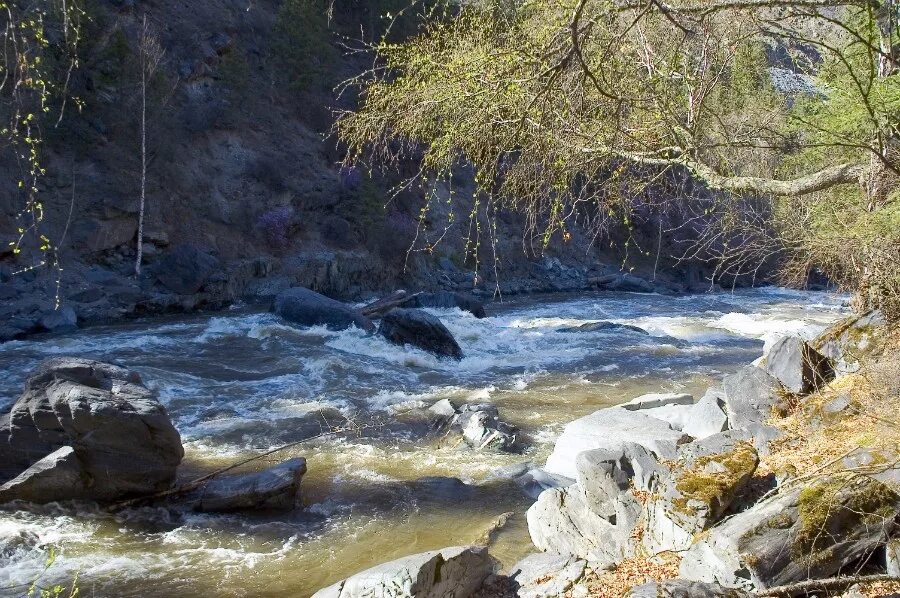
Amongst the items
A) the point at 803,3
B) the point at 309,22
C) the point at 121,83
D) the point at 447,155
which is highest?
the point at 309,22

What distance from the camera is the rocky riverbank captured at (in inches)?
155

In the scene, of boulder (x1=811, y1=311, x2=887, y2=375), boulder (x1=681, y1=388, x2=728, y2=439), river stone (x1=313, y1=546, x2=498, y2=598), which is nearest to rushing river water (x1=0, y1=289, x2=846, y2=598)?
river stone (x1=313, y1=546, x2=498, y2=598)

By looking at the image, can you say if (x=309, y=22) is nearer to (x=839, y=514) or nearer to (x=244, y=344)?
(x=244, y=344)

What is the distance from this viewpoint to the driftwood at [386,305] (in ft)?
59.7

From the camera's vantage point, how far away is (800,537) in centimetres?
397

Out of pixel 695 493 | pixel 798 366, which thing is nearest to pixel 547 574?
pixel 695 493

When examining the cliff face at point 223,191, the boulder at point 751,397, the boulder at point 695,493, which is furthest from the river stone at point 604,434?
the cliff face at point 223,191

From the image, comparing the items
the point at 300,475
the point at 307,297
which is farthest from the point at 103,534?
the point at 307,297

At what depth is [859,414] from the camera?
222 inches

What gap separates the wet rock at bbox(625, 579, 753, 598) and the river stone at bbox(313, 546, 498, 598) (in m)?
1.49

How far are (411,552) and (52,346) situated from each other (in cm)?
1008

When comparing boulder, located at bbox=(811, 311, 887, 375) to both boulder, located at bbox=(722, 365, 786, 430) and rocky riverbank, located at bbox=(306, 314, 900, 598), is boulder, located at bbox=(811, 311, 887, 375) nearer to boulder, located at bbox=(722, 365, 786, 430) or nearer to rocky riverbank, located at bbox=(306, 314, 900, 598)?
rocky riverbank, located at bbox=(306, 314, 900, 598)

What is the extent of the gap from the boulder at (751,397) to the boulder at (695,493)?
1.28m

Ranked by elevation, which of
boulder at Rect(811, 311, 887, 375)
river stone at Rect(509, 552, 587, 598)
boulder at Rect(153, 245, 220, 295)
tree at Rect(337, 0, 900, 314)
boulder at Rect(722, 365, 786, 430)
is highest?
tree at Rect(337, 0, 900, 314)
